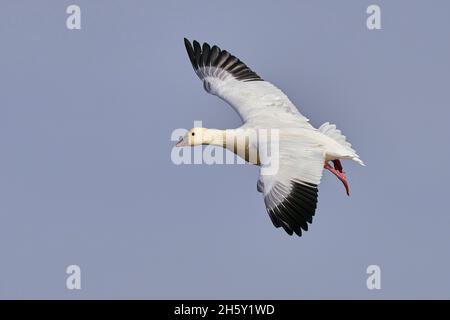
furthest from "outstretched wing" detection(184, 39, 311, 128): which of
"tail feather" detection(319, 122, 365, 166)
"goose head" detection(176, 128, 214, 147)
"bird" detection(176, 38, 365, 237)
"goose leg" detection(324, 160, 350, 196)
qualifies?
"goose leg" detection(324, 160, 350, 196)

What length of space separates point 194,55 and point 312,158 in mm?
4463

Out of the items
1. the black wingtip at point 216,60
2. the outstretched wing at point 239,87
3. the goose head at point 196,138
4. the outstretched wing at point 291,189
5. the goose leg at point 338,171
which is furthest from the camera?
the black wingtip at point 216,60

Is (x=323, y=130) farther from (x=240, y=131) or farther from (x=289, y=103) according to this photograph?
(x=240, y=131)

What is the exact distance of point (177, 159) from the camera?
58.3ft

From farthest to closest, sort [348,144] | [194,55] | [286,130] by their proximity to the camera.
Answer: [194,55] < [348,144] < [286,130]

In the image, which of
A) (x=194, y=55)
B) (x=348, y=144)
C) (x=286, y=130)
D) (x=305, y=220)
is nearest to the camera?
A: (x=305, y=220)

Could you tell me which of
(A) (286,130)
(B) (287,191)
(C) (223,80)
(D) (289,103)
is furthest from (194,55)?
(B) (287,191)

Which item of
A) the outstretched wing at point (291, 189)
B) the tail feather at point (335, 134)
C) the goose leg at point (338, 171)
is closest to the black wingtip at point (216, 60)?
the tail feather at point (335, 134)

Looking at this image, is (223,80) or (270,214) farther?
(223,80)

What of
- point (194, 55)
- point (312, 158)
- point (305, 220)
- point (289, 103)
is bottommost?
point (305, 220)

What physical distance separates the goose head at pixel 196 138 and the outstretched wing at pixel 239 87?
2.42ft

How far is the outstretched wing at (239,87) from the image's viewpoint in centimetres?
1777

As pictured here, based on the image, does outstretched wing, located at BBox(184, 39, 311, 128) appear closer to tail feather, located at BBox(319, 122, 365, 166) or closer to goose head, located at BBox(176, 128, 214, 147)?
tail feather, located at BBox(319, 122, 365, 166)

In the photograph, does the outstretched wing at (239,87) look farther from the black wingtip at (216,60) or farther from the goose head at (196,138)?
the goose head at (196,138)
